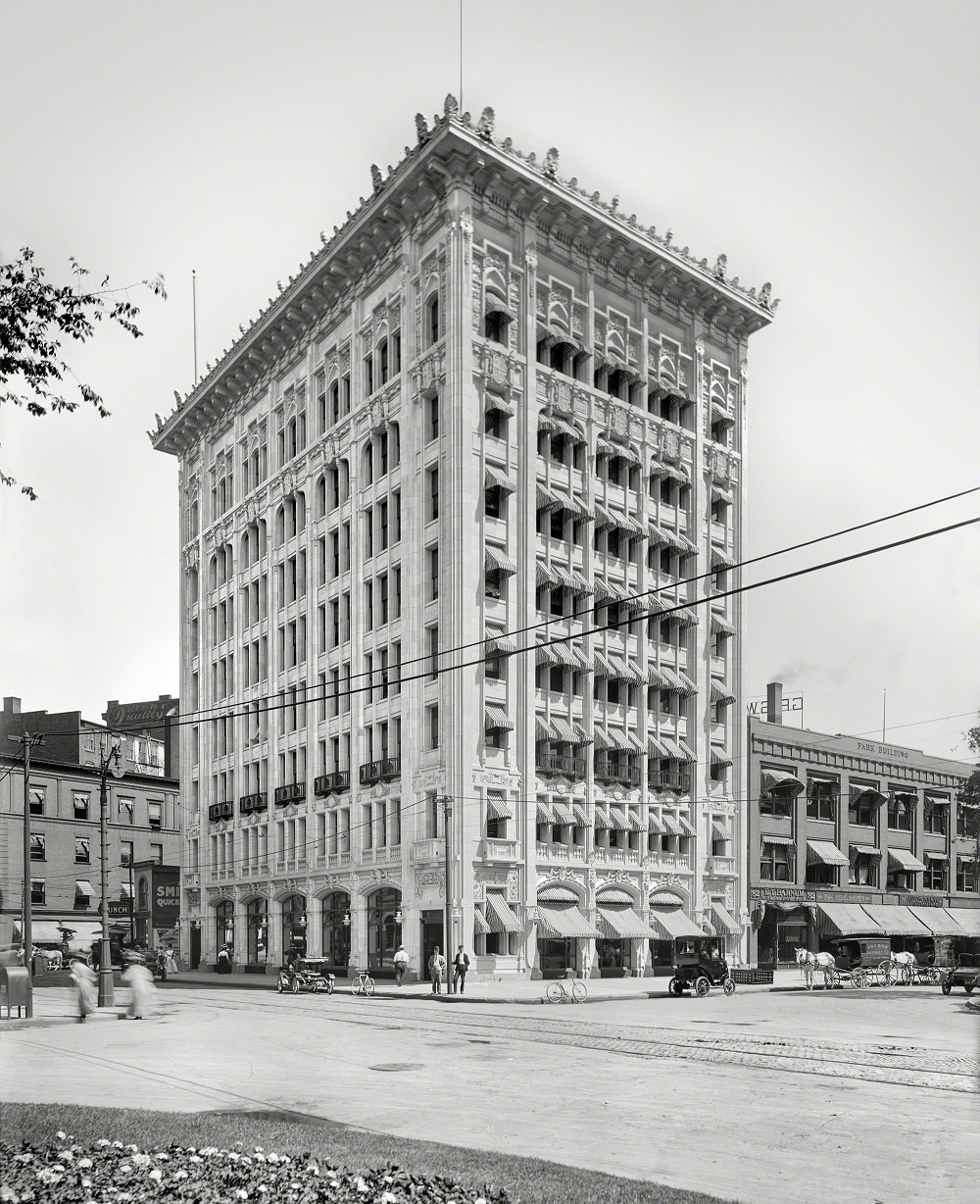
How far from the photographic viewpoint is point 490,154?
53219mm

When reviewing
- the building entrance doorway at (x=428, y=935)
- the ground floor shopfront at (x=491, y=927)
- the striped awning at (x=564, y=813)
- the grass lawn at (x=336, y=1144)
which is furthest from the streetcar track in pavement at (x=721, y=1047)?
the striped awning at (x=564, y=813)

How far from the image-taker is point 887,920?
52.3m

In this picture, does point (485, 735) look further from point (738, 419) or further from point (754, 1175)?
point (754, 1175)

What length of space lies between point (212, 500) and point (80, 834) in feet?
72.0

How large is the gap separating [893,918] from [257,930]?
118 ft

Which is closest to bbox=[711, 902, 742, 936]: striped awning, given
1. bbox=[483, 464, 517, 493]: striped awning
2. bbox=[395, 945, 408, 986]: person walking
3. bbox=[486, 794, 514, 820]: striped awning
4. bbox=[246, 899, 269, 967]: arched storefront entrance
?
bbox=[486, 794, 514, 820]: striped awning

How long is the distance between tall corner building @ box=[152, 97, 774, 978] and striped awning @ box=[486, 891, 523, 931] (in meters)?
0.09

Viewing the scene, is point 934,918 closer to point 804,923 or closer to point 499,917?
point 499,917

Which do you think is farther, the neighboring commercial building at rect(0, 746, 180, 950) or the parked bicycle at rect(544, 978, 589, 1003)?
the neighboring commercial building at rect(0, 746, 180, 950)

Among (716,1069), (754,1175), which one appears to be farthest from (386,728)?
(754,1175)

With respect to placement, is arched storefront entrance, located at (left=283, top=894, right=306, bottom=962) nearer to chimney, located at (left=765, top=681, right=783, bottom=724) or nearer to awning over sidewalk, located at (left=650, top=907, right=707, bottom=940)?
awning over sidewalk, located at (left=650, top=907, right=707, bottom=940)

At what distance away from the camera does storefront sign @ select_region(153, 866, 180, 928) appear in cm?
8050

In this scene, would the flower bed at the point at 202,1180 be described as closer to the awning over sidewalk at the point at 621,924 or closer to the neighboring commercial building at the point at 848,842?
the neighboring commercial building at the point at 848,842

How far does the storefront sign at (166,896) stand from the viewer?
80.5 m
